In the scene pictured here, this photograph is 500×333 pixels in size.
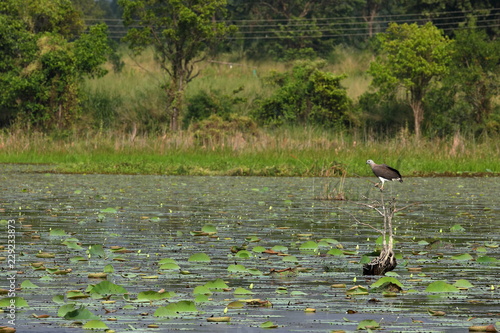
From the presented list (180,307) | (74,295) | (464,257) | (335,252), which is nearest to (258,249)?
(335,252)

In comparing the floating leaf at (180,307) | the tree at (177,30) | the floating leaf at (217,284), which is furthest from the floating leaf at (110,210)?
the tree at (177,30)

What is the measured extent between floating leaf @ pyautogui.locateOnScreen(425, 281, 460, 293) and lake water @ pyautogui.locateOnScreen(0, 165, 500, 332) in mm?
48

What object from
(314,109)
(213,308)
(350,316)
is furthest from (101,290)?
(314,109)

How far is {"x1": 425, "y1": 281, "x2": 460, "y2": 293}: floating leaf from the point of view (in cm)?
712

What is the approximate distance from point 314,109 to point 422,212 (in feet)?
82.0

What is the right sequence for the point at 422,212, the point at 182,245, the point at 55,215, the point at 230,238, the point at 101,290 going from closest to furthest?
the point at 101,290
the point at 182,245
the point at 230,238
the point at 55,215
the point at 422,212

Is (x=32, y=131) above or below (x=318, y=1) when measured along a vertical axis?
below

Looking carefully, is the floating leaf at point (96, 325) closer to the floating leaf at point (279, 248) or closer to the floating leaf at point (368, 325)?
the floating leaf at point (368, 325)

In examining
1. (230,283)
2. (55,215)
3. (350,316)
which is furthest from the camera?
(55,215)

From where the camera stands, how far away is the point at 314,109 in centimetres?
3903

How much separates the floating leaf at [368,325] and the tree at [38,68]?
101ft

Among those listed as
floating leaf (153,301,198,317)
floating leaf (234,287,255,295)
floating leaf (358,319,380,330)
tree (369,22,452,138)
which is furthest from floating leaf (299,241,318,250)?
tree (369,22,452,138)

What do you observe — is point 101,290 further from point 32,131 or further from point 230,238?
point 32,131

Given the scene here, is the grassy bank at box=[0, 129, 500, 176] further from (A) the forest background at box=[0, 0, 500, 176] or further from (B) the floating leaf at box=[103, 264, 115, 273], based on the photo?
(B) the floating leaf at box=[103, 264, 115, 273]
